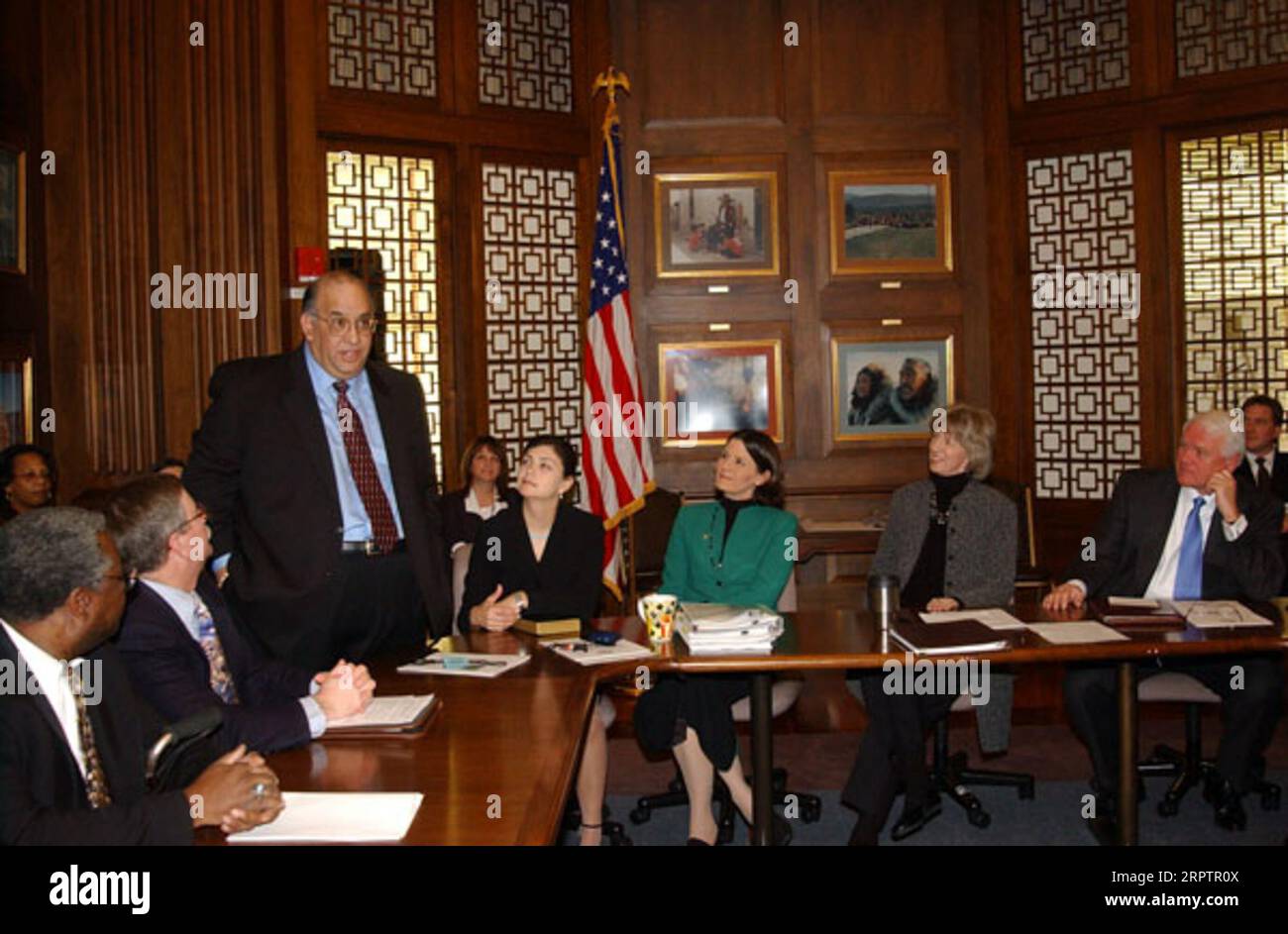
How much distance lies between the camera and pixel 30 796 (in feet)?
6.57

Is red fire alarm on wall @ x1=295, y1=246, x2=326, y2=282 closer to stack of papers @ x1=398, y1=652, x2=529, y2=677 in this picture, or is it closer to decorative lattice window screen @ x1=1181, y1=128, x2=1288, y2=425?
stack of papers @ x1=398, y1=652, x2=529, y2=677

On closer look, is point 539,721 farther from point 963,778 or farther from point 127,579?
point 963,778

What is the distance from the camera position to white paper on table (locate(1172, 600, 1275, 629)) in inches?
151

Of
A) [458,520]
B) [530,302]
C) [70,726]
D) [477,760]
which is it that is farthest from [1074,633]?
[530,302]

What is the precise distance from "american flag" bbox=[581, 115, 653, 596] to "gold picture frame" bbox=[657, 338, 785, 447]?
0.61 metres

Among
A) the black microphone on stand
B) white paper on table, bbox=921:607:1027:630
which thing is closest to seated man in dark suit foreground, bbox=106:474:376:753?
the black microphone on stand

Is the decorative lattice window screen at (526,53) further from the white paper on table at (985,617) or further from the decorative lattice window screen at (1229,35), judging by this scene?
the white paper on table at (985,617)

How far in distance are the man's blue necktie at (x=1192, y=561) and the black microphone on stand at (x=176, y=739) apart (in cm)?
348

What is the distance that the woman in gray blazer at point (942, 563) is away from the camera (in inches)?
170

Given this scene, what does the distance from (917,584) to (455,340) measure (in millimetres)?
3266

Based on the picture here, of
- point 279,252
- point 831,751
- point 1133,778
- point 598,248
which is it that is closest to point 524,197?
point 598,248

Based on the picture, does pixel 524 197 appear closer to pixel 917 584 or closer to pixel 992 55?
pixel 992 55

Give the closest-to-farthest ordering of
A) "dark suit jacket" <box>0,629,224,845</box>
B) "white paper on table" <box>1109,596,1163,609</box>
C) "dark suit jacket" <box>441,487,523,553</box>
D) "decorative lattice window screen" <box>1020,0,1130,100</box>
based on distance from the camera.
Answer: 1. "dark suit jacket" <box>0,629,224,845</box>
2. "white paper on table" <box>1109,596,1163,609</box>
3. "dark suit jacket" <box>441,487,523,553</box>
4. "decorative lattice window screen" <box>1020,0,1130,100</box>

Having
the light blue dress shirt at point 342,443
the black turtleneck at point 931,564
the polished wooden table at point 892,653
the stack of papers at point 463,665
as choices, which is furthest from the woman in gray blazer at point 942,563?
the light blue dress shirt at point 342,443
